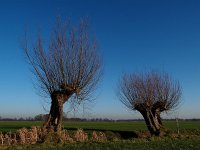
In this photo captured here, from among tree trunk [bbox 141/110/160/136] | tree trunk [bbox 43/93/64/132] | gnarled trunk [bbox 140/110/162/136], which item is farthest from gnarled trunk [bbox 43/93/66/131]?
tree trunk [bbox 141/110/160/136]

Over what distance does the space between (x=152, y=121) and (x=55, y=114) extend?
18277 millimetres

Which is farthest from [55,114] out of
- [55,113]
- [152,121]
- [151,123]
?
[152,121]

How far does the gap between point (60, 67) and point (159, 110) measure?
22.2 m

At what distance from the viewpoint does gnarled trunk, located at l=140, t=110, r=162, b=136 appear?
4350 centimetres

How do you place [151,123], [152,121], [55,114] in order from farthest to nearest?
[152,121] → [151,123] → [55,114]

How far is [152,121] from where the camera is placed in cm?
4422

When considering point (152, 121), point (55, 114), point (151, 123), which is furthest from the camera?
point (152, 121)

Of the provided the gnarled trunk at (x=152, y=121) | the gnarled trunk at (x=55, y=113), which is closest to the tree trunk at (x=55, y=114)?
the gnarled trunk at (x=55, y=113)

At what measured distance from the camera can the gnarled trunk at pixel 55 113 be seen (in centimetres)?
2888

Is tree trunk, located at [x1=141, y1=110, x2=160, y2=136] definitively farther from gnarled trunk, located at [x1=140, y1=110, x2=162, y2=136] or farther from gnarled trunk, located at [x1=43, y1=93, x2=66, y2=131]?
gnarled trunk, located at [x1=43, y1=93, x2=66, y2=131]

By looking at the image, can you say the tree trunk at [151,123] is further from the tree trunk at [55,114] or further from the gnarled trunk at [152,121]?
the tree trunk at [55,114]

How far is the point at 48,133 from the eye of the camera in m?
27.9

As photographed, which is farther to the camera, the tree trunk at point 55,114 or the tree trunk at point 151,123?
the tree trunk at point 151,123

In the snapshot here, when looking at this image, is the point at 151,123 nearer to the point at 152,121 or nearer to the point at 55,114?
the point at 152,121
